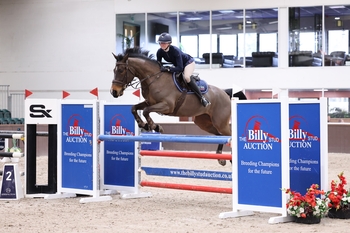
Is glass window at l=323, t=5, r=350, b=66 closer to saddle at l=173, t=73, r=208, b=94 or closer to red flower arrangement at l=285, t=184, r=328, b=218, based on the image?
saddle at l=173, t=73, r=208, b=94

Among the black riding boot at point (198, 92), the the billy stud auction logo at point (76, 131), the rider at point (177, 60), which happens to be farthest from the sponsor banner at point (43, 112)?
the black riding boot at point (198, 92)

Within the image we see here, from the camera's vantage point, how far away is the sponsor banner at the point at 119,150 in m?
8.46

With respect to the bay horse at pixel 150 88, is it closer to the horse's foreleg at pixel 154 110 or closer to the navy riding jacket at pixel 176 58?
the horse's foreleg at pixel 154 110

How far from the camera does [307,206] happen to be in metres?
6.25

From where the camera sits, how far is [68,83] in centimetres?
2112

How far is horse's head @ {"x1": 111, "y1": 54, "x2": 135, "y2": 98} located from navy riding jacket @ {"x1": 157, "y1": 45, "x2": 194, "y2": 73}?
498 millimetres

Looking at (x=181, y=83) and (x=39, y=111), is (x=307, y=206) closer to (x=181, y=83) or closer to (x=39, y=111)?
(x=181, y=83)

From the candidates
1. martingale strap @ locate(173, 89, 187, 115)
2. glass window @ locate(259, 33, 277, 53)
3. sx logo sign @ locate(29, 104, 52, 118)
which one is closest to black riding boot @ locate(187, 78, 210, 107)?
martingale strap @ locate(173, 89, 187, 115)

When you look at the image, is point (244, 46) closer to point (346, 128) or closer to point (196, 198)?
point (346, 128)

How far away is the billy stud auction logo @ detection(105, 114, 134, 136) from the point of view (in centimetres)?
853

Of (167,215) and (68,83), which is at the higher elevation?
(68,83)

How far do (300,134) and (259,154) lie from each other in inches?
24.5

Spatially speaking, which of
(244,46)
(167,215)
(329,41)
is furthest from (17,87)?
(167,215)

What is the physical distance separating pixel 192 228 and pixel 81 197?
2982 millimetres
